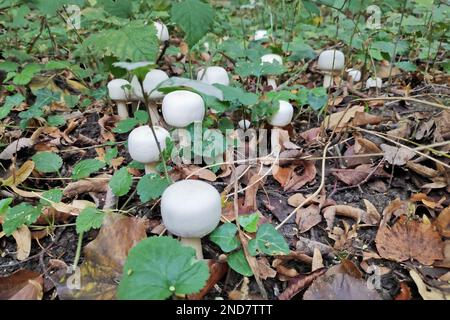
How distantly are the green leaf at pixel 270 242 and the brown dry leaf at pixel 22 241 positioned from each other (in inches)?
36.6

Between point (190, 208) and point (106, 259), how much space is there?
383 mm

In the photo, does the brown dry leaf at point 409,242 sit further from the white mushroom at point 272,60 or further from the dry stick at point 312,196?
the white mushroom at point 272,60

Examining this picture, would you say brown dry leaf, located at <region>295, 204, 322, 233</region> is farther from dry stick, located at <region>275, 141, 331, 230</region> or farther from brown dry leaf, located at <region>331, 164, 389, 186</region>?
brown dry leaf, located at <region>331, 164, 389, 186</region>

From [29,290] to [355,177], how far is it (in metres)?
1.45

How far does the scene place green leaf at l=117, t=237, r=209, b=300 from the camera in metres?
1.03

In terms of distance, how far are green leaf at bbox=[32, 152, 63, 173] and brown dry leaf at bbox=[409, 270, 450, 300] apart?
5.26 feet

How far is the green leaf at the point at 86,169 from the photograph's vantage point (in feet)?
5.58

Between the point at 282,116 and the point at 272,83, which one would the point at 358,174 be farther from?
the point at 272,83

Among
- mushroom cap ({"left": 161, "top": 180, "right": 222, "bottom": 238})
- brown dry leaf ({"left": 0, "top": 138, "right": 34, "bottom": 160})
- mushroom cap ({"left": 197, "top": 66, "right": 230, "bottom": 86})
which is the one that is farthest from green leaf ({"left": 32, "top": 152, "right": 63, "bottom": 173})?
mushroom cap ({"left": 197, "top": 66, "right": 230, "bottom": 86})

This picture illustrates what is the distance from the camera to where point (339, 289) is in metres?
1.20

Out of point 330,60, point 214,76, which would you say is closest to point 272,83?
point 330,60

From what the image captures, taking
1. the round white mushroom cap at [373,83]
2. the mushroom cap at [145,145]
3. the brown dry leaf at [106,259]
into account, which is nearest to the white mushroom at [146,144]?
the mushroom cap at [145,145]

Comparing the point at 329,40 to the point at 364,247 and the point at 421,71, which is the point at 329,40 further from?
the point at 364,247
